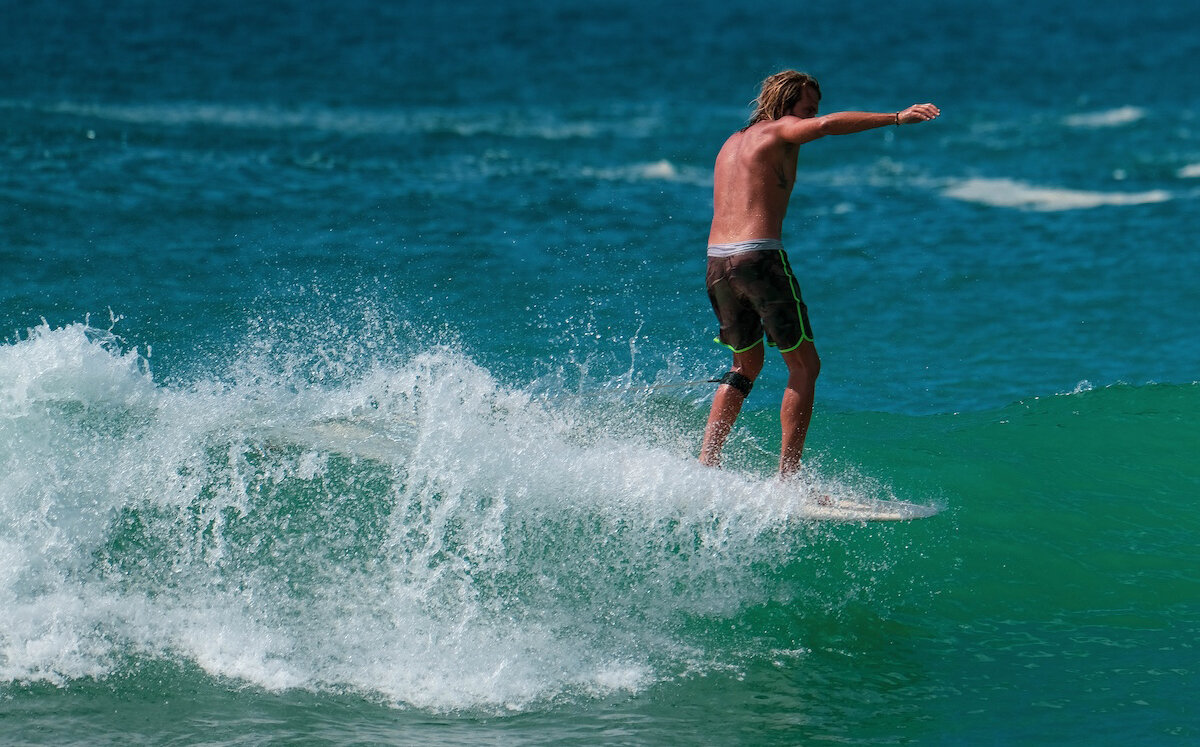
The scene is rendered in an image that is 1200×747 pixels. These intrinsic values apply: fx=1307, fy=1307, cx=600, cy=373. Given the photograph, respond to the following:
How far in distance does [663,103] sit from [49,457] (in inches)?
701

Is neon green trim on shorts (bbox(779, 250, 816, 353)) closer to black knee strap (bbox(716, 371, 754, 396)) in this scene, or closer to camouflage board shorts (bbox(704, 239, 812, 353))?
camouflage board shorts (bbox(704, 239, 812, 353))

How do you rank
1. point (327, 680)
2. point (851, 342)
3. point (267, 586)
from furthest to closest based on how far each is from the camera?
point (851, 342) < point (267, 586) < point (327, 680)

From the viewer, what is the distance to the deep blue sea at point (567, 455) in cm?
495

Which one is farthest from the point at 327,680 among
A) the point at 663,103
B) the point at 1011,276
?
the point at 663,103

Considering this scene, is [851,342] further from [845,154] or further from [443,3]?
[443,3]

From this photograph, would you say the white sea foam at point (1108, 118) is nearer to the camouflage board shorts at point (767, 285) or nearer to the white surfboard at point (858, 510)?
the white surfboard at point (858, 510)

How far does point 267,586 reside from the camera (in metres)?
5.53

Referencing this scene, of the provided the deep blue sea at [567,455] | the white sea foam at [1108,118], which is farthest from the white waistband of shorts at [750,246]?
the white sea foam at [1108,118]

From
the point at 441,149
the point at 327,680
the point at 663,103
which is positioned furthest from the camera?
the point at 663,103

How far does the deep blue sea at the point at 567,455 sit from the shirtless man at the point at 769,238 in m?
0.48

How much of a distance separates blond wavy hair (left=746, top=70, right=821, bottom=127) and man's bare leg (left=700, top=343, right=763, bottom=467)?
1.05 m

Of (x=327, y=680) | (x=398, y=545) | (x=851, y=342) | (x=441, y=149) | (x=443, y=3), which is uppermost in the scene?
(x=443, y=3)

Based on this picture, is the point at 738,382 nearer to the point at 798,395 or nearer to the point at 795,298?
the point at 798,395

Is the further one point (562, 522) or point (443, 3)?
point (443, 3)
